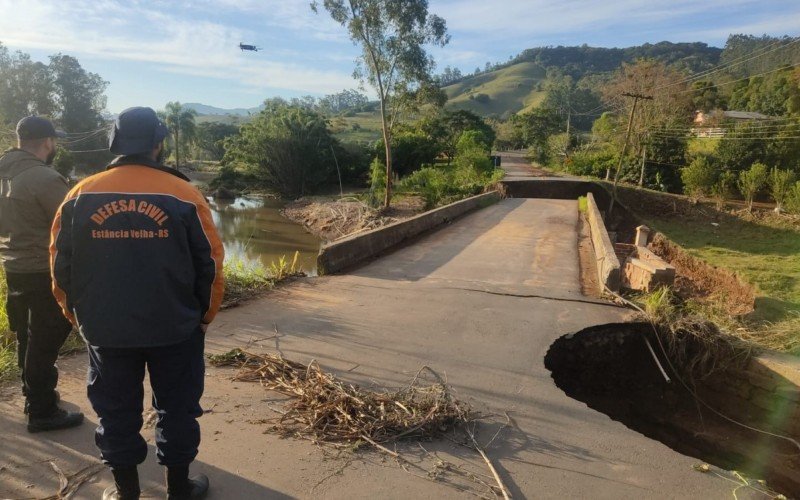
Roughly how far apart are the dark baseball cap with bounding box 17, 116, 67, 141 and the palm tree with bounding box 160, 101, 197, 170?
191ft

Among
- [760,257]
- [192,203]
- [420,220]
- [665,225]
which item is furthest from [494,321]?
[665,225]

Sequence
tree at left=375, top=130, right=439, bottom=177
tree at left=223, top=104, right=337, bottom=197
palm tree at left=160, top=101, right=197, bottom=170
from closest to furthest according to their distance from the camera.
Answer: tree at left=375, top=130, right=439, bottom=177, tree at left=223, top=104, right=337, bottom=197, palm tree at left=160, top=101, right=197, bottom=170

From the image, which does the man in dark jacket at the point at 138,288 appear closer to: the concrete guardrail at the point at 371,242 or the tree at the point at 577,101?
the concrete guardrail at the point at 371,242

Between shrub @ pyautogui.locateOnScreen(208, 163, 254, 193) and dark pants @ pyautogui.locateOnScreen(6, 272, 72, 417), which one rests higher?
dark pants @ pyautogui.locateOnScreen(6, 272, 72, 417)

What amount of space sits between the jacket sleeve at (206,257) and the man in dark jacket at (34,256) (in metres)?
1.31

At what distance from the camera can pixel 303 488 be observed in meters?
2.47

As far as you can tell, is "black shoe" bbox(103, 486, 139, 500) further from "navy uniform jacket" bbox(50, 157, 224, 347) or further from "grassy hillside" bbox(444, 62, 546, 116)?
"grassy hillside" bbox(444, 62, 546, 116)

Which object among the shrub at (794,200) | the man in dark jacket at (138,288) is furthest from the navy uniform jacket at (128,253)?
the shrub at (794,200)

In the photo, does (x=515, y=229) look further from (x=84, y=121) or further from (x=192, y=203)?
(x=84, y=121)

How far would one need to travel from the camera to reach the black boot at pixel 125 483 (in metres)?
2.18

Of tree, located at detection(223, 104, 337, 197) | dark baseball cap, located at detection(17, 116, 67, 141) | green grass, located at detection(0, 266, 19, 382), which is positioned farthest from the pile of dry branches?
tree, located at detection(223, 104, 337, 197)

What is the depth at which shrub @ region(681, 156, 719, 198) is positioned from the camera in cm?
2753

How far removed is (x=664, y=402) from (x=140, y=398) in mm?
5160

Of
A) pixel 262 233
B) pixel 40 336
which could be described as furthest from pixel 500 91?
pixel 40 336
